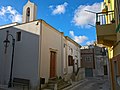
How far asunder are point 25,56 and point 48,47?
227 centimetres

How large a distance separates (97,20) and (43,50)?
6.57 m

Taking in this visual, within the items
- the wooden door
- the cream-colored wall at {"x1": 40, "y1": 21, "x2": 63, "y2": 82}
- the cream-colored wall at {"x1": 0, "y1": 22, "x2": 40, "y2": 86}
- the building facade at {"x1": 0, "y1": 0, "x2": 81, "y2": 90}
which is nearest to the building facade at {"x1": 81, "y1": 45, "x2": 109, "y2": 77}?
the cream-colored wall at {"x1": 40, "y1": 21, "x2": 63, "y2": 82}

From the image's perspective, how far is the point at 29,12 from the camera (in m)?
15.4

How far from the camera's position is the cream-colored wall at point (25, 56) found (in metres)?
11.4

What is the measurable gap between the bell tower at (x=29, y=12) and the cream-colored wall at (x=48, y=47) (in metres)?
2.93

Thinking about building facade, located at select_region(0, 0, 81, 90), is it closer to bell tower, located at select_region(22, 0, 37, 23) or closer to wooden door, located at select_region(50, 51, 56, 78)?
wooden door, located at select_region(50, 51, 56, 78)

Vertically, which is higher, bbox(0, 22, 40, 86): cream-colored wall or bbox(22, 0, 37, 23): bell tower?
bbox(22, 0, 37, 23): bell tower

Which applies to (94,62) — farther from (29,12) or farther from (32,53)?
(32,53)

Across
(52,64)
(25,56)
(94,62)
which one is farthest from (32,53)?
(94,62)

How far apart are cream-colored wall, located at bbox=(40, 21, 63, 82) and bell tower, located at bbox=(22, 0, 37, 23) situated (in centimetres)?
293

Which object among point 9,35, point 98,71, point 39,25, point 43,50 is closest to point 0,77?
point 9,35

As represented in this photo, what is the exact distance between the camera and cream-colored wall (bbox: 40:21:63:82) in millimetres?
12125

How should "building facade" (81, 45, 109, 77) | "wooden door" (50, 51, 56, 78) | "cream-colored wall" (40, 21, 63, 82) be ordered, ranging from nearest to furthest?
"cream-colored wall" (40, 21, 63, 82), "wooden door" (50, 51, 56, 78), "building facade" (81, 45, 109, 77)

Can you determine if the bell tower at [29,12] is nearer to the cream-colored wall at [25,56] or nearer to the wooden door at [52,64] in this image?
the cream-colored wall at [25,56]
